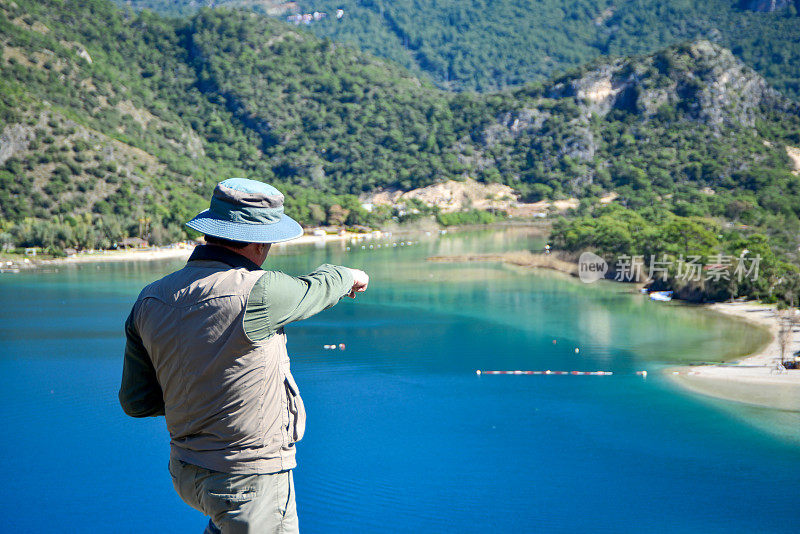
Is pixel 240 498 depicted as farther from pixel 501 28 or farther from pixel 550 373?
pixel 501 28

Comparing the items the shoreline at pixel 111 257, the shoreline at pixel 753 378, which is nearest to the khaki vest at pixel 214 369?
the shoreline at pixel 753 378

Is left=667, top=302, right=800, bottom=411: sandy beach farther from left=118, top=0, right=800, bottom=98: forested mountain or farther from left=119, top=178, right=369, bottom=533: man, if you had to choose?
left=118, top=0, right=800, bottom=98: forested mountain

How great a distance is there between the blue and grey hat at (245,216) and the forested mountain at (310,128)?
161 ft

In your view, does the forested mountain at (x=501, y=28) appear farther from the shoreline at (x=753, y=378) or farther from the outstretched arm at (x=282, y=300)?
the outstretched arm at (x=282, y=300)

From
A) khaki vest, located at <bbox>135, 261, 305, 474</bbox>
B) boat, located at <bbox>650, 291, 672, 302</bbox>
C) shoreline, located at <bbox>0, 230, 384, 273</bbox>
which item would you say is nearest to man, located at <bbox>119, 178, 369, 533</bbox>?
khaki vest, located at <bbox>135, 261, 305, 474</bbox>

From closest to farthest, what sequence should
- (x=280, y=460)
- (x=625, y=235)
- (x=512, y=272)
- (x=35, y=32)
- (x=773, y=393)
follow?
(x=280, y=460) → (x=773, y=393) → (x=625, y=235) → (x=512, y=272) → (x=35, y=32)

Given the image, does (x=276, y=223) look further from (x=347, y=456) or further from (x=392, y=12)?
(x=392, y=12)

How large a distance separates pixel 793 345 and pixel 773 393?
497 cm

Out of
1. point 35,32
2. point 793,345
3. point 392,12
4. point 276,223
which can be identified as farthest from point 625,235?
point 392,12

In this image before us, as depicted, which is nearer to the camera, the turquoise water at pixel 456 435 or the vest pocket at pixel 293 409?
the vest pocket at pixel 293 409

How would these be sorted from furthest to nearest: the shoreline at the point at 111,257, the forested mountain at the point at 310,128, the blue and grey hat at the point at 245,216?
the forested mountain at the point at 310,128
the shoreline at the point at 111,257
the blue and grey hat at the point at 245,216

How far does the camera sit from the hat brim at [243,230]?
7.68 ft

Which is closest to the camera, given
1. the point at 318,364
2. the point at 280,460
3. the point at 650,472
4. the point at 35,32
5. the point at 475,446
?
the point at 280,460

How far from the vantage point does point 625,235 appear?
131ft
